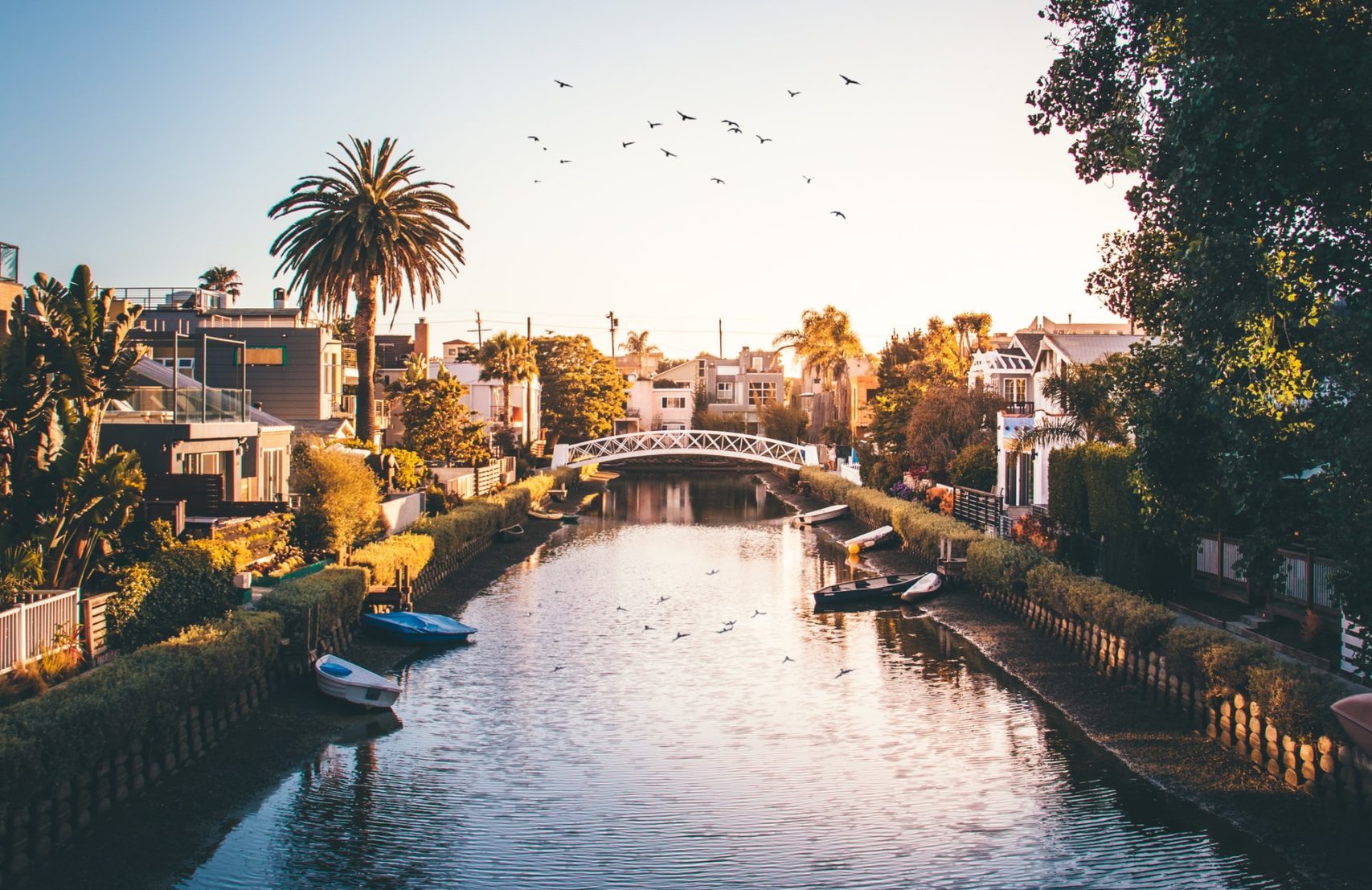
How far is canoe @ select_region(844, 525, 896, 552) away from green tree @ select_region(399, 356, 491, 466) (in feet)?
89.6

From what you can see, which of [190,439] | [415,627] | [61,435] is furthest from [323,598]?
[190,439]

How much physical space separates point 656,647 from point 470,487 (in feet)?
115

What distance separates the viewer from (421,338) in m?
110

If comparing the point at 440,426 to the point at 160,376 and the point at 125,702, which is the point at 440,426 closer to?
the point at 160,376

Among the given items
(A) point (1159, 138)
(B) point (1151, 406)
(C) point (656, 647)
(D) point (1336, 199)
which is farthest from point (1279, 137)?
(C) point (656, 647)

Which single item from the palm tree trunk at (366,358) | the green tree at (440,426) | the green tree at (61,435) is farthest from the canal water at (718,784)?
the green tree at (440,426)

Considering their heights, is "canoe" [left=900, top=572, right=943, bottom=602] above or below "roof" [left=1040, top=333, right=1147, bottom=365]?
below

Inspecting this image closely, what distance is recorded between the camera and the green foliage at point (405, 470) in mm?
60438

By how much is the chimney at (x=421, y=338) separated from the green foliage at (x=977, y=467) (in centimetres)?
5471

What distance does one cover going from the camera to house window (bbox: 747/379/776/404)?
161000mm

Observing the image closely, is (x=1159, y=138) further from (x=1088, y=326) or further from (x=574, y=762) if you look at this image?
(x=1088, y=326)

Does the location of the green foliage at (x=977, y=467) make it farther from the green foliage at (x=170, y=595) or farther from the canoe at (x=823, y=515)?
the green foliage at (x=170, y=595)

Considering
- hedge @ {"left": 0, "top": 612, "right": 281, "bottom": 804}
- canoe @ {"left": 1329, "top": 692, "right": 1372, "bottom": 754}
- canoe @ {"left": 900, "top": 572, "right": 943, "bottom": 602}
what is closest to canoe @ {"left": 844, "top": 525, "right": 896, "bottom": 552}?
canoe @ {"left": 900, "top": 572, "right": 943, "bottom": 602}

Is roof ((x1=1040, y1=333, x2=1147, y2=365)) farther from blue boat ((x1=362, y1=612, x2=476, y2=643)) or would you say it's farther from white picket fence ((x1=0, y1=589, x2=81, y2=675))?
white picket fence ((x1=0, y1=589, x2=81, y2=675))
